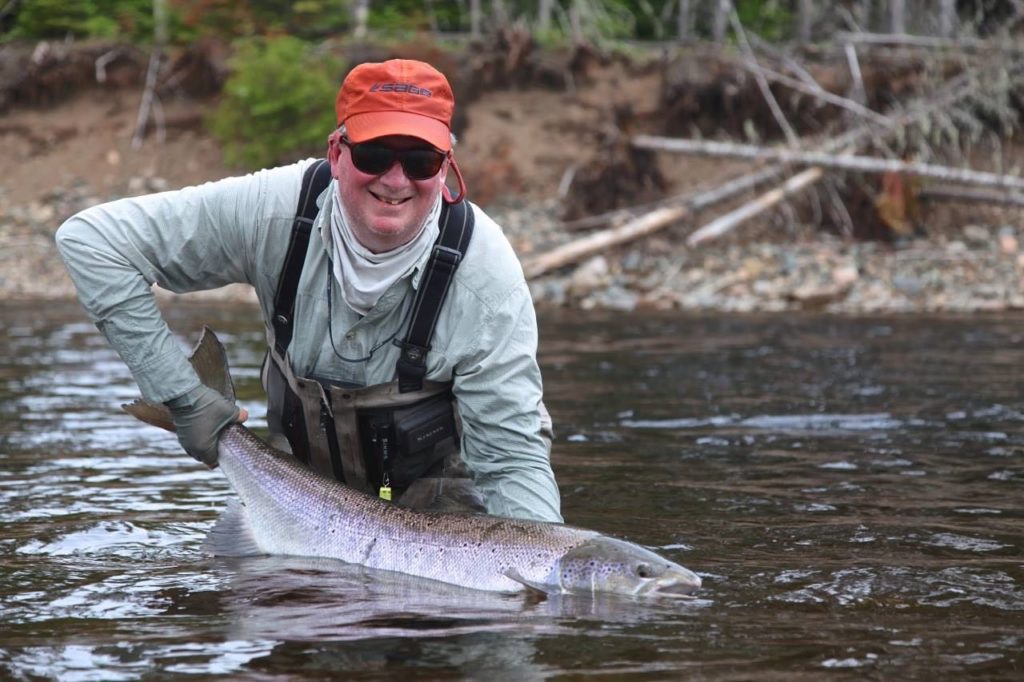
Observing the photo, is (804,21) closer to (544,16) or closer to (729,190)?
(544,16)

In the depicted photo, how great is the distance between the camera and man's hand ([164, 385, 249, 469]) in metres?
5.14

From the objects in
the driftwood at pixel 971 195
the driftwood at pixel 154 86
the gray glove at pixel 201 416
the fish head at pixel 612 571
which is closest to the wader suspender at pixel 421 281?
the gray glove at pixel 201 416

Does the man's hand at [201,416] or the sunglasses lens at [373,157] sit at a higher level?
the sunglasses lens at [373,157]

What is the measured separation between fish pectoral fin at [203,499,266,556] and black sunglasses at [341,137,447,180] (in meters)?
1.45

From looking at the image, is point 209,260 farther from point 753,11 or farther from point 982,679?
point 753,11

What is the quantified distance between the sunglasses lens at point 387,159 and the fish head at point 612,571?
4.46 ft

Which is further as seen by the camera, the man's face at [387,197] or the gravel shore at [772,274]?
the gravel shore at [772,274]

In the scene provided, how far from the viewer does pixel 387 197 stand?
15.8 ft

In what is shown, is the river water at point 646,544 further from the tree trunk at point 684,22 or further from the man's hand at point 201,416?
the tree trunk at point 684,22

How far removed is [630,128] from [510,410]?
17.3 m

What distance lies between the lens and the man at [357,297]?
16.2 ft

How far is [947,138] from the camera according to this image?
806 inches

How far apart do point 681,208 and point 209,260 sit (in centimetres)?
1444

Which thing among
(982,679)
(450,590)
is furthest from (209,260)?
(982,679)
